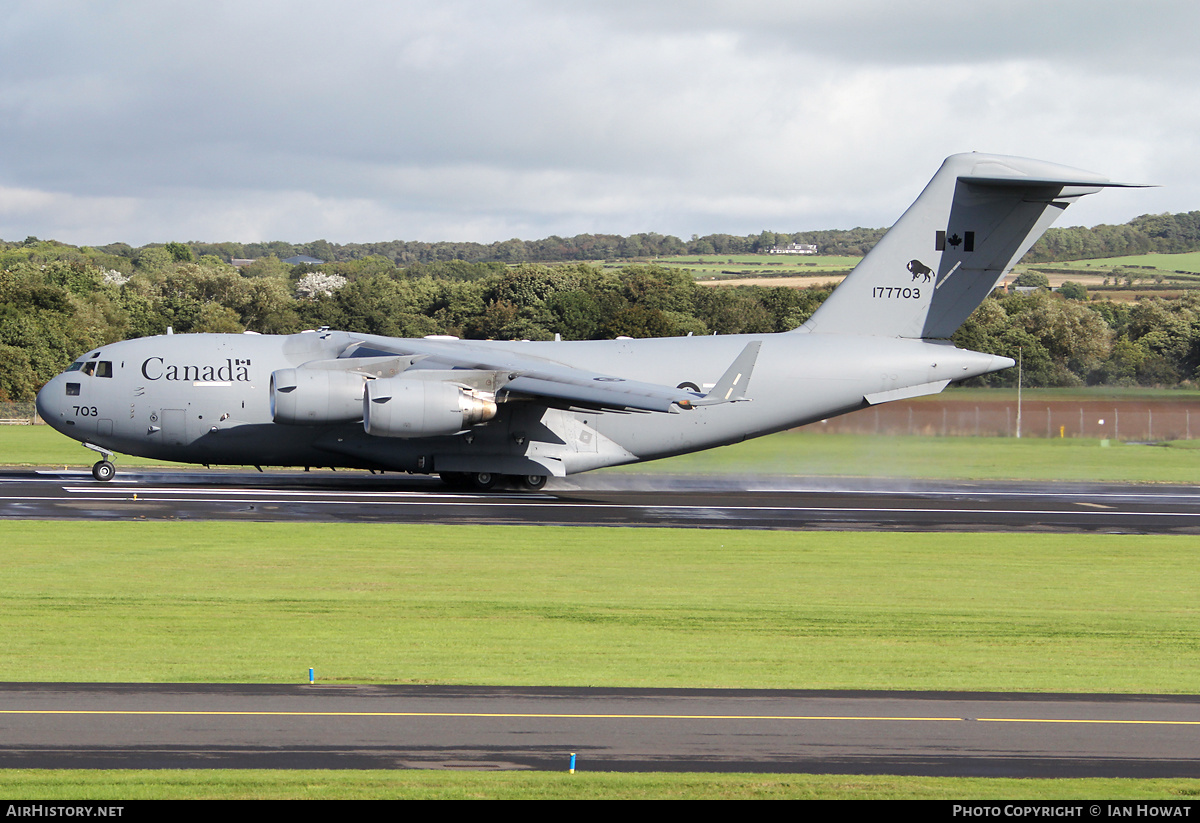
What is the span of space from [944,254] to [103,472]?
71.4 ft

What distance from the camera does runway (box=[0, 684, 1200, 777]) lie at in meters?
8.07

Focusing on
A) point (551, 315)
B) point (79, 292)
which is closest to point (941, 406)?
point (551, 315)

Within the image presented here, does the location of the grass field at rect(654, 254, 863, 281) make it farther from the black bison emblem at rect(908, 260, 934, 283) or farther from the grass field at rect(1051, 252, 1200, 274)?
the black bison emblem at rect(908, 260, 934, 283)

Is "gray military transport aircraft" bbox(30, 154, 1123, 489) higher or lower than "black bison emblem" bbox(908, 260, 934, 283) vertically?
lower

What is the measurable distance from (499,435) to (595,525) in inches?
217

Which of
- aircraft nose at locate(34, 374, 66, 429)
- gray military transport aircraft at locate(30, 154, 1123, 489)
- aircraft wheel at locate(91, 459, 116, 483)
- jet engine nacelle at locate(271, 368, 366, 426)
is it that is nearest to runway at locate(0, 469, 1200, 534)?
aircraft wheel at locate(91, 459, 116, 483)

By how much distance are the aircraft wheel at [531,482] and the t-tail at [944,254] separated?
7.93m

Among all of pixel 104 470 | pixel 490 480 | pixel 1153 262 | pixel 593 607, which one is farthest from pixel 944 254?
pixel 1153 262

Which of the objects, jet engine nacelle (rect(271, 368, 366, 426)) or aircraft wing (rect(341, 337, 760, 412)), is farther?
jet engine nacelle (rect(271, 368, 366, 426))

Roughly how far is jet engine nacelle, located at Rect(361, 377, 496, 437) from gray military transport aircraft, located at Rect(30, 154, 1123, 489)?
34 mm

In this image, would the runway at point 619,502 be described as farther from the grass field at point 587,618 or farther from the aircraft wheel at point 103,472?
the grass field at point 587,618

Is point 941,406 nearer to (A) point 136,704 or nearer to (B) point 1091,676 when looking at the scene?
(B) point 1091,676

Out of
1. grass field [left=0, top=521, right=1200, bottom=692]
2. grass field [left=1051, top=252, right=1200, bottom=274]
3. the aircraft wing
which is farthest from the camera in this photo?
grass field [left=1051, top=252, right=1200, bottom=274]

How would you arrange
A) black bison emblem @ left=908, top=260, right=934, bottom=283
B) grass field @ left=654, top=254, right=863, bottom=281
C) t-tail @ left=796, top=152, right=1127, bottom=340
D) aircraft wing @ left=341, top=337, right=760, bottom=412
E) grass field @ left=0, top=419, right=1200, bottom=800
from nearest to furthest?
grass field @ left=0, top=419, right=1200, bottom=800
aircraft wing @ left=341, top=337, right=760, bottom=412
t-tail @ left=796, top=152, right=1127, bottom=340
black bison emblem @ left=908, top=260, right=934, bottom=283
grass field @ left=654, top=254, right=863, bottom=281
